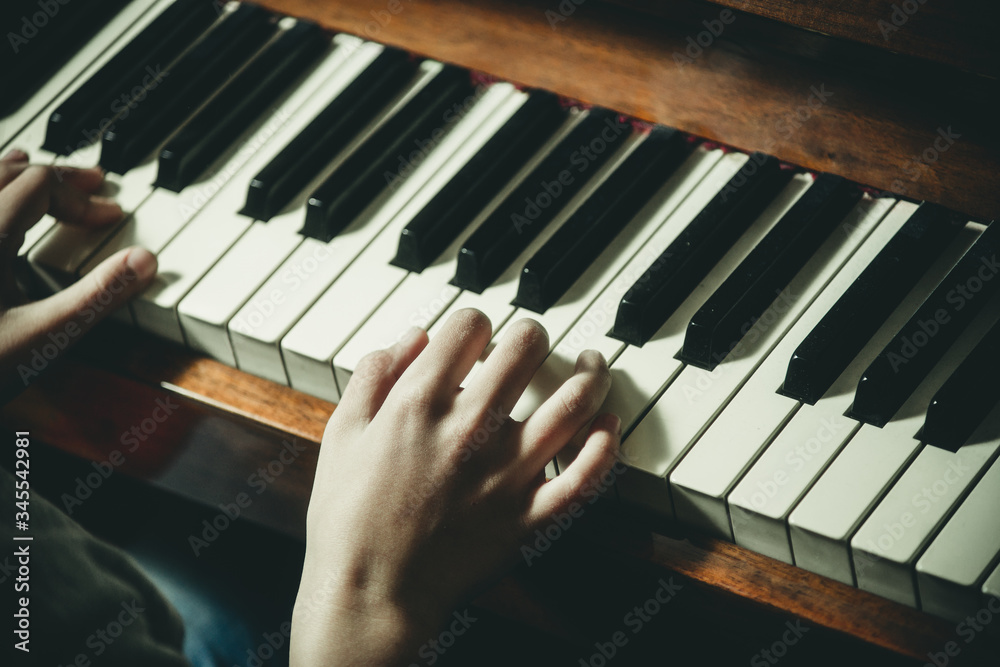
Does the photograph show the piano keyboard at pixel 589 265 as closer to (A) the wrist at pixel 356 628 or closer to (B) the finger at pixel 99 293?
(B) the finger at pixel 99 293

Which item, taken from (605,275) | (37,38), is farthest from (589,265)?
(37,38)

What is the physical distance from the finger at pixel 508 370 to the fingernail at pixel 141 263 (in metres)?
0.46

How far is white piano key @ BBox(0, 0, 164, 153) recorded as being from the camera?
148 centimetres

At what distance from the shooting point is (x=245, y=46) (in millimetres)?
1502

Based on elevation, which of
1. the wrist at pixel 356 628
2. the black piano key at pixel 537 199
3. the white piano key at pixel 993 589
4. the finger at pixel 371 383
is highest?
the black piano key at pixel 537 199

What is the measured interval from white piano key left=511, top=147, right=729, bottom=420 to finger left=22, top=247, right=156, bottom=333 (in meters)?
0.51

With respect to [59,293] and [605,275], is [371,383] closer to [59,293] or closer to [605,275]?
[605,275]

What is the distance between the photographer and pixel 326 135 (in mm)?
1365

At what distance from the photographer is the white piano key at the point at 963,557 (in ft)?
2.85

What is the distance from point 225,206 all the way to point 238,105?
20 centimetres

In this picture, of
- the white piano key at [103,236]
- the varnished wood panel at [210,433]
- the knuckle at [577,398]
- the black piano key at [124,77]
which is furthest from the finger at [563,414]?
the black piano key at [124,77]

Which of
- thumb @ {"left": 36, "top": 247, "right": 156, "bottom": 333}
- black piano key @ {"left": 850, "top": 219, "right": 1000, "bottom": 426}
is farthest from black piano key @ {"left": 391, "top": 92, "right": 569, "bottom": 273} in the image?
black piano key @ {"left": 850, "top": 219, "right": 1000, "bottom": 426}

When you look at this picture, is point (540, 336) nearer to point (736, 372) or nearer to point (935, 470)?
point (736, 372)

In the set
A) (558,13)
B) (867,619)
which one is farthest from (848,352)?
(558,13)
